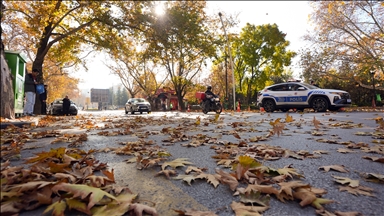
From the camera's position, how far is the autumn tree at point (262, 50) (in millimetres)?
31062

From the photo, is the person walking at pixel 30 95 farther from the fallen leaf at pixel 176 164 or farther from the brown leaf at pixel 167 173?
the brown leaf at pixel 167 173

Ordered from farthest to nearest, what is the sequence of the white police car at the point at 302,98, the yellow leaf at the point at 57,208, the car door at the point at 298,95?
1. the car door at the point at 298,95
2. the white police car at the point at 302,98
3. the yellow leaf at the point at 57,208

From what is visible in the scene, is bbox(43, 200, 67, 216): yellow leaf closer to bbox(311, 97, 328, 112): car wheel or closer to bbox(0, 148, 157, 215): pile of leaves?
bbox(0, 148, 157, 215): pile of leaves

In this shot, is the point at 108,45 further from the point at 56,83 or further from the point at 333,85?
the point at 56,83

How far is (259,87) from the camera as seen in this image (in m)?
35.0

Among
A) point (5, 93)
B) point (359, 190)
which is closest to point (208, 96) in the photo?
point (5, 93)

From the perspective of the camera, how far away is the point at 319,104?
11867mm

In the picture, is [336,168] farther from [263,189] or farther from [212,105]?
[212,105]

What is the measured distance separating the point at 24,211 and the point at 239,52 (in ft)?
110

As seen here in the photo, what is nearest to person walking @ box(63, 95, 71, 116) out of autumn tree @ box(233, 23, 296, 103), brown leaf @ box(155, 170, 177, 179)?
brown leaf @ box(155, 170, 177, 179)

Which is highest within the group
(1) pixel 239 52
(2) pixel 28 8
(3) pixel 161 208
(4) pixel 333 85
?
(1) pixel 239 52

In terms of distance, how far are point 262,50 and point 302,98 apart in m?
20.7

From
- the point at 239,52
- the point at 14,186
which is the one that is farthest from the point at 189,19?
the point at 239,52

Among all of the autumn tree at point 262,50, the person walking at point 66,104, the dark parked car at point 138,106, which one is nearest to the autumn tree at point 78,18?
the person walking at point 66,104
